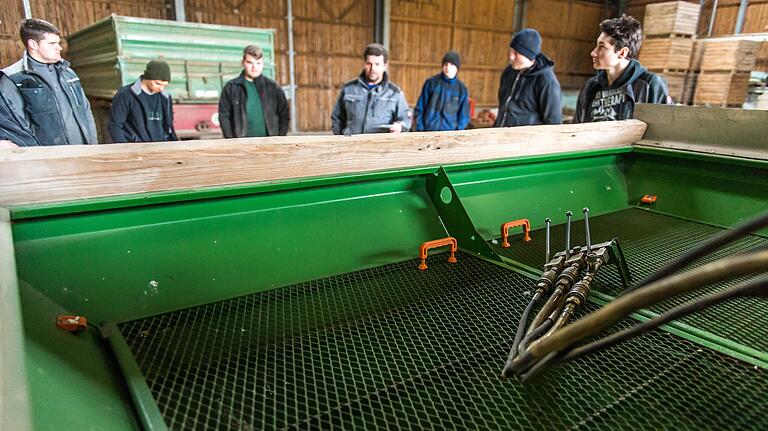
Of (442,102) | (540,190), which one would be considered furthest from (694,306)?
(442,102)

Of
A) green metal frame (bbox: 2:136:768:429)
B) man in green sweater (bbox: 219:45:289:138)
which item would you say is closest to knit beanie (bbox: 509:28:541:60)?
green metal frame (bbox: 2:136:768:429)

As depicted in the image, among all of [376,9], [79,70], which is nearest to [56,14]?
[79,70]

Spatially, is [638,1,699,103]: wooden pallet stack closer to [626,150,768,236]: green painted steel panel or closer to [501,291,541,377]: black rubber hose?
[626,150,768,236]: green painted steel panel

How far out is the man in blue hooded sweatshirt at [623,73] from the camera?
8.91 feet

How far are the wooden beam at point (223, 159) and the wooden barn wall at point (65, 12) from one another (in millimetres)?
7468

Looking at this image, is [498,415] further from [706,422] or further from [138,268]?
[138,268]

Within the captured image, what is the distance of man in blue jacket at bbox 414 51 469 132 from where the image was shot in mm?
4820

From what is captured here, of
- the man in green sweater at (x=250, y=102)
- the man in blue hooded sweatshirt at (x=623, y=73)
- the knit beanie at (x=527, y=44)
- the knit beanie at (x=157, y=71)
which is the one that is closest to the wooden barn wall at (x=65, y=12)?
the knit beanie at (x=157, y=71)

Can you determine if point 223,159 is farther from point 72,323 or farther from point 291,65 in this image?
point 291,65

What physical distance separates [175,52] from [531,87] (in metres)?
3.89

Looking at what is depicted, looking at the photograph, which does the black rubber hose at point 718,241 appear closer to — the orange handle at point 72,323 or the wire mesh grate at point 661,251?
the wire mesh grate at point 661,251

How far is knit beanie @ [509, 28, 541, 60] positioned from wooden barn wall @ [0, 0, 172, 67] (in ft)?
21.3

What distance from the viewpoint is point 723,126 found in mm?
1993

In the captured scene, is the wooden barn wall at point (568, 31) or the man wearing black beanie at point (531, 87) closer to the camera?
the man wearing black beanie at point (531, 87)
